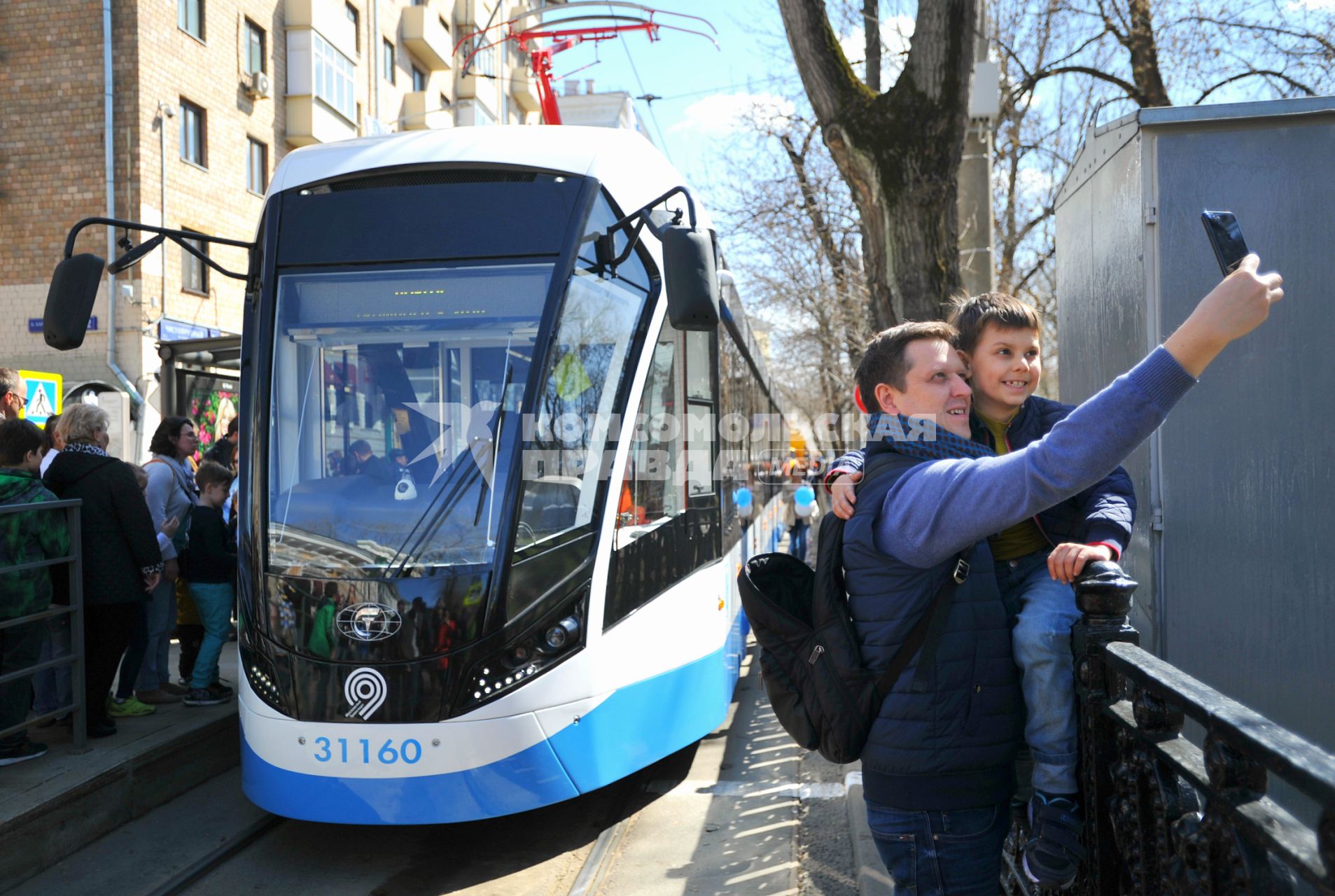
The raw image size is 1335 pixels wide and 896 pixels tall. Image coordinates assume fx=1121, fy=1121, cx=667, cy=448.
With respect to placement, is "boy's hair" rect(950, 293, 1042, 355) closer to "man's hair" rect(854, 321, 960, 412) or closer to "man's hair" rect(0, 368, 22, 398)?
"man's hair" rect(854, 321, 960, 412)

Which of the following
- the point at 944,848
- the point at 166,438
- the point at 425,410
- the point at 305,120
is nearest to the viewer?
the point at 944,848

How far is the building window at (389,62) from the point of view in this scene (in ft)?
95.5

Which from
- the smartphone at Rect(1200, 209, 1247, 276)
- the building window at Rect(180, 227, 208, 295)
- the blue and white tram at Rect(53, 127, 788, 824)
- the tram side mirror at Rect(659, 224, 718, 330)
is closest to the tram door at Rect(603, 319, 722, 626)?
the blue and white tram at Rect(53, 127, 788, 824)

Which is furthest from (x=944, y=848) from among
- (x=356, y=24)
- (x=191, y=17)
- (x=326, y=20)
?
(x=356, y=24)

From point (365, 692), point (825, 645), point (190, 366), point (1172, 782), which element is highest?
point (190, 366)

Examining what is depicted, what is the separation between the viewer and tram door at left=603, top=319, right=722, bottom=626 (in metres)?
5.23

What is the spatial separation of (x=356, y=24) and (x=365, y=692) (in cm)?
2672

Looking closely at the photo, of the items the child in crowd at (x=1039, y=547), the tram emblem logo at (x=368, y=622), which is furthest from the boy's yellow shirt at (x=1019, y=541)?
the tram emblem logo at (x=368, y=622)

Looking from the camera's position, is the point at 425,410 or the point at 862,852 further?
the point at 425,410

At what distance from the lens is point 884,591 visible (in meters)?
2.32

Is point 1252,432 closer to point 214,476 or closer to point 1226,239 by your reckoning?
point 1226,239

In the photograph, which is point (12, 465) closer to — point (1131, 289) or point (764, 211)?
point (1131, 289)

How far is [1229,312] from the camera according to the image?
5.76 ft

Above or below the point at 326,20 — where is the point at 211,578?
below
